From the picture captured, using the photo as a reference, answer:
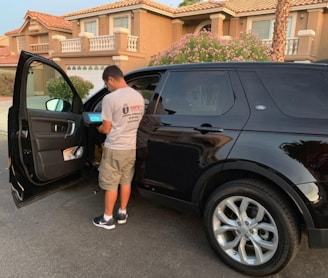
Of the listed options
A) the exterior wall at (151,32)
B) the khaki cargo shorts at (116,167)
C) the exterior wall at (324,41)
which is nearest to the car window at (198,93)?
the khaki cargo shorts at (116,167)

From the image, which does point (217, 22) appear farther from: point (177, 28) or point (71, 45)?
point (71, 45)

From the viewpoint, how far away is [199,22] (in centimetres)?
1773

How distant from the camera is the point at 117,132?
291 centimetres

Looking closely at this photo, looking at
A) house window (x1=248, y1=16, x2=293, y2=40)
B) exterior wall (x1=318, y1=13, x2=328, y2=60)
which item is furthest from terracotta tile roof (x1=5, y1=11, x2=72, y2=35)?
exterior wall (x1=318, y1=13, x2=328, y2=60)

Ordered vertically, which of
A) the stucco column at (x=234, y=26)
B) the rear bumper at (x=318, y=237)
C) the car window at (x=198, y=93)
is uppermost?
the stucco column at (x=234, y=26)

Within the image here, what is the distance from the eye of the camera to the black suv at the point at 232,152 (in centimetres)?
218

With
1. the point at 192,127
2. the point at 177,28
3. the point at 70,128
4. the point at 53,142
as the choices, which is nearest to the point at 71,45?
the point at 177,28

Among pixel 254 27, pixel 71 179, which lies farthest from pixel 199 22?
pixel 71 179

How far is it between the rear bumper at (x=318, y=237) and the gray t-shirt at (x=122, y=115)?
1.71m

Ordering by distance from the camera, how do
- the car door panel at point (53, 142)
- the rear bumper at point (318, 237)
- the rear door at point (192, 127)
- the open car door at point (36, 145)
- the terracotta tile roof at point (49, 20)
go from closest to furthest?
the rear bumper at point (318, 237) → the rear door at point (192, 127) → the open car door at point (36, 145) → the car door panel at point (53, 142) → the terracotta tile roof at point (49, 20)

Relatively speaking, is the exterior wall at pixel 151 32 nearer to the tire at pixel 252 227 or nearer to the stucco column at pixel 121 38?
the stucco column at pixel 121 38

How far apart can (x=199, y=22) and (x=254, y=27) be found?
3232 mm

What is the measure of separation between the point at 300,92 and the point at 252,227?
111cm

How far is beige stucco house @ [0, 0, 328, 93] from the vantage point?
14.5 meters
